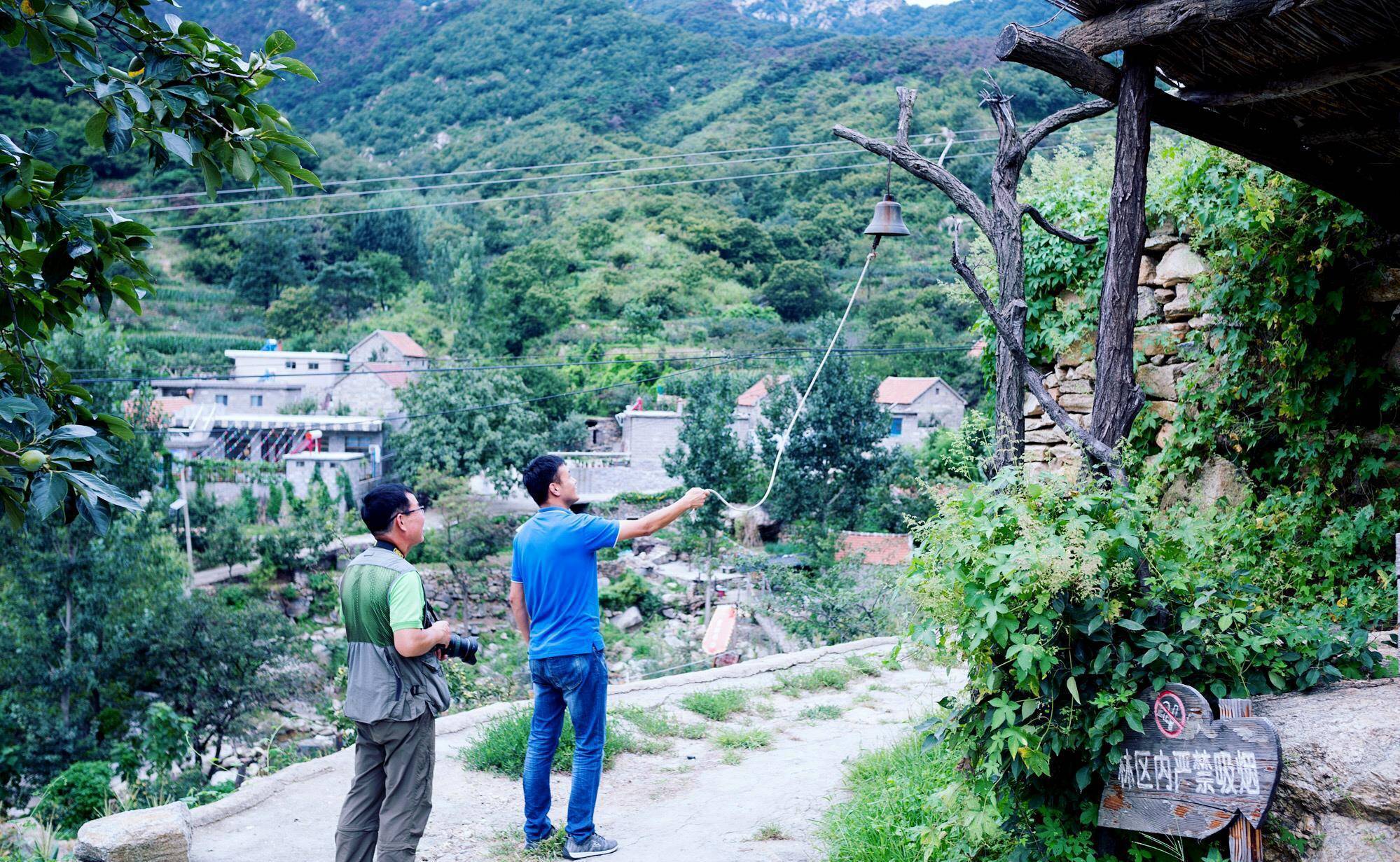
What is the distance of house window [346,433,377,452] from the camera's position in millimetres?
28625

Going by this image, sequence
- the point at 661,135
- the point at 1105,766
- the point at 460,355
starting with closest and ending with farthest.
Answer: the point at 1105,766 < the point at 460,355 < the point at 661,135

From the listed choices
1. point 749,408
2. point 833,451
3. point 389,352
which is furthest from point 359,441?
point 833,451

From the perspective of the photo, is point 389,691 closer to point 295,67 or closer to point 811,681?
point 295,67

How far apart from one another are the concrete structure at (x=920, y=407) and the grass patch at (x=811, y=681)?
2003cm

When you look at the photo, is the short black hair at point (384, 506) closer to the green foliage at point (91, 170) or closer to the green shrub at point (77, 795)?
the green foliage at point (91, 170)

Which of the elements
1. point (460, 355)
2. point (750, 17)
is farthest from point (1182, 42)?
point (750, 17)

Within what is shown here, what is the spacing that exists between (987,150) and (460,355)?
76.6 feet

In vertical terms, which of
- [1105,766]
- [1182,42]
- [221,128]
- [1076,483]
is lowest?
[1105,766]

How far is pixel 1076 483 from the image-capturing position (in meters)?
2.84

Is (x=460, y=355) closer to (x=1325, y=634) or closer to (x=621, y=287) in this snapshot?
(x=621, y=287)

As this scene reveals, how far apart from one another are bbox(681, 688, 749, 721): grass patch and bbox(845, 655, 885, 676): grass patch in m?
1.17

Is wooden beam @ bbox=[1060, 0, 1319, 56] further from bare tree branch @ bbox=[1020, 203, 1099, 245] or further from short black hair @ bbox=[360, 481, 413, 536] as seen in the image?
short black hair @ bbox=[360, 481, 413, 536]

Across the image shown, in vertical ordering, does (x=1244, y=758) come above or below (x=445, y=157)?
below

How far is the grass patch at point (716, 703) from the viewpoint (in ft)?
19.0
